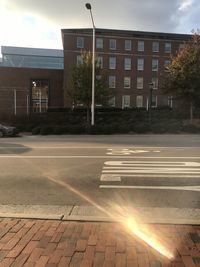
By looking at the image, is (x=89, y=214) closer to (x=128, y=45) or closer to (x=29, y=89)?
(x=29, y=89)

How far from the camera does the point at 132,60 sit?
77938 millimetres

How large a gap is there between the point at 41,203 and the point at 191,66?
109 ft

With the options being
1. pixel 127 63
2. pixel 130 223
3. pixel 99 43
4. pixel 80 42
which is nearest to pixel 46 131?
pixel 130 223

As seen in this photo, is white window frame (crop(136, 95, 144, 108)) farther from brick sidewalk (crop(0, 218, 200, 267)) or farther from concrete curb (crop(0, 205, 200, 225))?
brick sidewalk (crop(0, 218, 200, 267))

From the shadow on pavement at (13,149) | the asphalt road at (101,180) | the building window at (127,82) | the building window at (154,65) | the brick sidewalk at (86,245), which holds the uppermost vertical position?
the building window at (154,65)

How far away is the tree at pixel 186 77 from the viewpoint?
37.8 meters

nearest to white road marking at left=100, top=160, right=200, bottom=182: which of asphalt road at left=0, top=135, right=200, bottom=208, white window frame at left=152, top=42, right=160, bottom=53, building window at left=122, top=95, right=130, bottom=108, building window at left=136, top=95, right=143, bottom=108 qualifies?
asphalt road at left=0, top=135, right=200, bottom=208

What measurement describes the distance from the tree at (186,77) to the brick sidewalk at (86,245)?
3365cm

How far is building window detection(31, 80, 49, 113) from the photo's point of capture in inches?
3039

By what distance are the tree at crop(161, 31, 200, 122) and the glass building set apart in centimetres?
6726

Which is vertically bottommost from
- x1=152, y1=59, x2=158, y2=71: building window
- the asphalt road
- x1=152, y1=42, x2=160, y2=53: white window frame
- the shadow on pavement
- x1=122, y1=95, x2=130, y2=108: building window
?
the shadow on pavement

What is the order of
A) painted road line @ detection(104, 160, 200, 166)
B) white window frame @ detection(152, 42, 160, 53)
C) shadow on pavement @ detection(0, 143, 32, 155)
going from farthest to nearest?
white window frame @ detection(152, 42, 160, 53) < shadow on pavement @ detection(0, 143, 32, 155) < painted road line @ detection(104, 160, 200, 166)

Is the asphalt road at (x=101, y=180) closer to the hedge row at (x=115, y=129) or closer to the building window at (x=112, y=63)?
the hedge row at (x=115, y=129)

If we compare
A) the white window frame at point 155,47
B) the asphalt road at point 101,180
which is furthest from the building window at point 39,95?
the asphalt road at point 101,180
